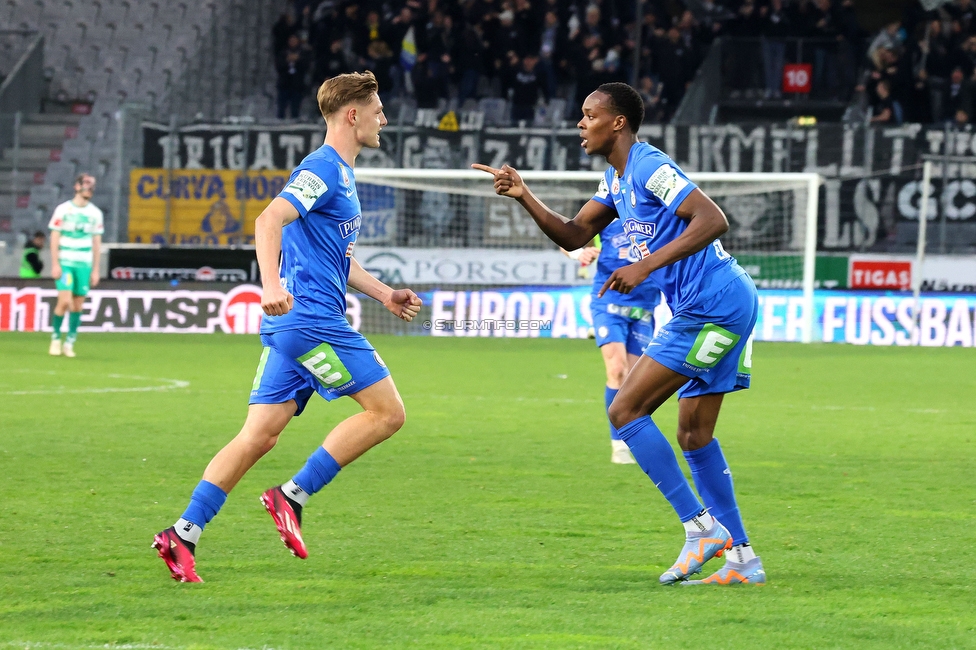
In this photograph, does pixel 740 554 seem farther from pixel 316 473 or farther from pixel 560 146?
pixel 560 146

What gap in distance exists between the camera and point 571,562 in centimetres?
597

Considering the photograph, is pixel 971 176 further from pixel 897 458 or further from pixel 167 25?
pixel 167 25

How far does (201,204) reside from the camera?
24.0 metres

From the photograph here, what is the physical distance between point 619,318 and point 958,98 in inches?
735

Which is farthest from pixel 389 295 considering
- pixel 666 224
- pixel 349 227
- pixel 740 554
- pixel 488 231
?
pixel 488 231

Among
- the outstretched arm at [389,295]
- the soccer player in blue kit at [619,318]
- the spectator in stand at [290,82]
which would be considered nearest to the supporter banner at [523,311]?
the spectator in stand at [290,82]

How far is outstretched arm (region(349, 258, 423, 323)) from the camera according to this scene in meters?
6.02

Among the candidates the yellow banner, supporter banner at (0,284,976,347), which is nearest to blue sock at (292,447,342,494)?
supporter banner at (0,284,976,347)

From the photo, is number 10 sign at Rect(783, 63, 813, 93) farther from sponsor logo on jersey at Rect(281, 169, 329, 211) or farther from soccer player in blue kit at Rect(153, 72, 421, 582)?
sponsor logo on jersey at Rect(281, 169, 329, 211)

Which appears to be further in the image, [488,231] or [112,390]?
[488,231]

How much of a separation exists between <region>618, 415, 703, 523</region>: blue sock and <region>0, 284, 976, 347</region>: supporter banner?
1543 cm

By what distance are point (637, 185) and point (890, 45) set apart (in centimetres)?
2293

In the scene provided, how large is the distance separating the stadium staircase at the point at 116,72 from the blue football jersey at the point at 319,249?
829 inches

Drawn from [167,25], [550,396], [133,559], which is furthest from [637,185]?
[167,25]
